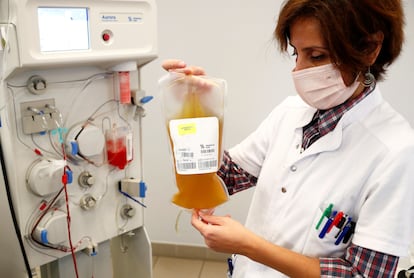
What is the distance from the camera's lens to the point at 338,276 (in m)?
0.90

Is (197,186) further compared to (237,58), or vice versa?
(237,58)

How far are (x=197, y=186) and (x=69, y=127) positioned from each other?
44cm

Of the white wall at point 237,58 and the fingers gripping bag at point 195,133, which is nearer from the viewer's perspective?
the fingers gripping bag at point 195,133

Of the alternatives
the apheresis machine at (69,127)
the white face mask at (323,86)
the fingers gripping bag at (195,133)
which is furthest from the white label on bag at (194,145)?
the apheresis machine at (69,127)

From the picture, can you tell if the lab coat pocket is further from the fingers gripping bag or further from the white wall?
the white wall

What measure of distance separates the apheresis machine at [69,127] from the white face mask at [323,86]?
0.50 metres

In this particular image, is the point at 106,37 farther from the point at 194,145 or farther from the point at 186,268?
the point at 186,268

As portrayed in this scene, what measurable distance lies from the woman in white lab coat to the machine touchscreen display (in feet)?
0.86

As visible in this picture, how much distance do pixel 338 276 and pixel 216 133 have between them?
420 millimetres

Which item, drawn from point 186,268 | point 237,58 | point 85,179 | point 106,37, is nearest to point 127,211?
point 85,179

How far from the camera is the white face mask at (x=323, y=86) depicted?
3.10 ft

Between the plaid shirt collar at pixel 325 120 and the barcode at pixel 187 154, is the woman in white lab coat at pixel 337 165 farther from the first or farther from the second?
the barcode at pixel 187 154

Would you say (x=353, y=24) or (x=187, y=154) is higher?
(x=353, y=24)

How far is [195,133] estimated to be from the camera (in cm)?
96
